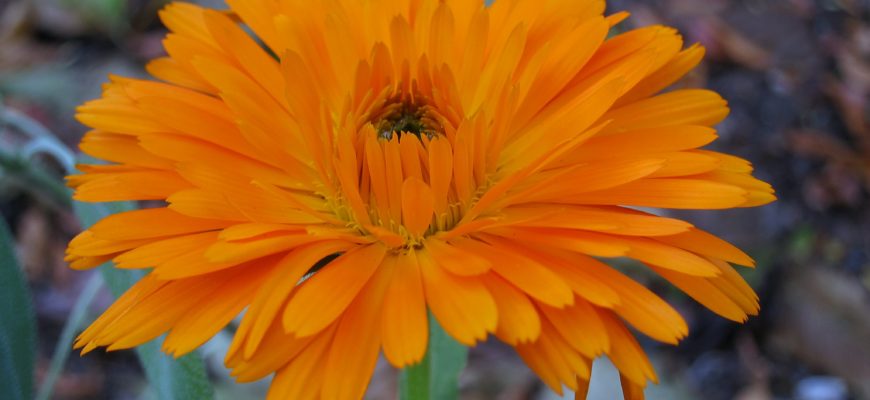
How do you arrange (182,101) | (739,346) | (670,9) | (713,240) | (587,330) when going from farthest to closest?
1. (670,9)
2. (739,346)
3. (182,101)
4. (713,240)
5. (587,330)

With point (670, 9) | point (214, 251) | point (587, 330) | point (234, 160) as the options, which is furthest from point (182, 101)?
point (670, 9)

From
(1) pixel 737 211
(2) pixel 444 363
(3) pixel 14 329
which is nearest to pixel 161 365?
(3) pixel 14 329

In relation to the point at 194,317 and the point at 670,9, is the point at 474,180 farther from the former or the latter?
the point at 670,9

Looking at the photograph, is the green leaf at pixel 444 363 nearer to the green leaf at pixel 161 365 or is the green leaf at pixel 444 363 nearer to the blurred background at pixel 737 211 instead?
the green leaf at pixel 161 365

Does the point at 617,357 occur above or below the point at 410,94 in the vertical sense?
below

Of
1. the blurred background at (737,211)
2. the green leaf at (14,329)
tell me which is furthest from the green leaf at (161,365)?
the blurred background at (737,211)

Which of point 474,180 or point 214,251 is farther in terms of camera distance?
point 474,180
